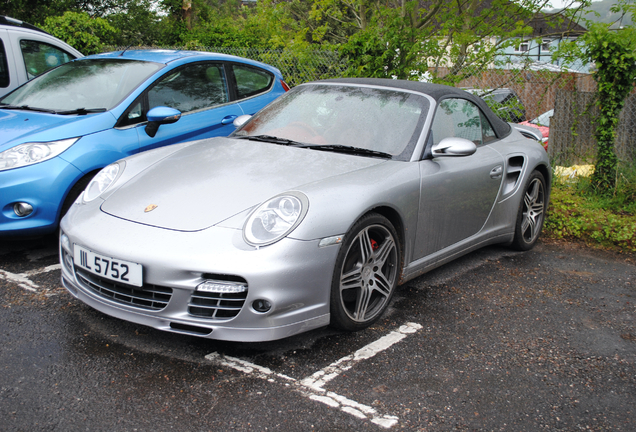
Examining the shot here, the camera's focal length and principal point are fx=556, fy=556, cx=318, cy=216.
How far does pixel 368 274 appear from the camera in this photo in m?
3.16

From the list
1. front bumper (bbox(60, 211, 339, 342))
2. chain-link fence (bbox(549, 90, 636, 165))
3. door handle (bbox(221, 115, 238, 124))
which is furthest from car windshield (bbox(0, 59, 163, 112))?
chain-link fence (bbox(549, 90, 636, 165))

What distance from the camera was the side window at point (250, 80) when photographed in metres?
5.75

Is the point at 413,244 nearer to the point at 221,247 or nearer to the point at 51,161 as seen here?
the point at 221,247

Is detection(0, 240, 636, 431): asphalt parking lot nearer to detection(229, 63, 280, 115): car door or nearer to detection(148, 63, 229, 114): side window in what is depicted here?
detection(148, 63, 229, 114): side window

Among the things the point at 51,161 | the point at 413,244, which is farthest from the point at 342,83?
the point at 51,161

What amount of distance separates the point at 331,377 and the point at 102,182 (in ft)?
6.22

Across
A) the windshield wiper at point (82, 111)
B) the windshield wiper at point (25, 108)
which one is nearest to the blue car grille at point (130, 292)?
the windshield wiper at point (82, 111)

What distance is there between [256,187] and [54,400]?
1.40 meters

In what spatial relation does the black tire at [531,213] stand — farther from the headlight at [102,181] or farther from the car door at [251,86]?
the headlight at [102,181]

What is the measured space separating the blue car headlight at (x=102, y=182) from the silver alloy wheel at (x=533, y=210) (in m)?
3.18

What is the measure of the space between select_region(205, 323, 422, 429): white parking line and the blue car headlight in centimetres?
127

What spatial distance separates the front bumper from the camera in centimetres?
259

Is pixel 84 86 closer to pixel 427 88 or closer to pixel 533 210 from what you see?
pixel 427 88

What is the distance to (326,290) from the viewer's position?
2822 millimetres
